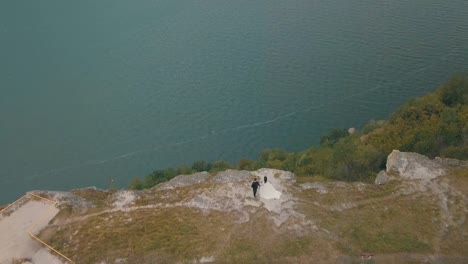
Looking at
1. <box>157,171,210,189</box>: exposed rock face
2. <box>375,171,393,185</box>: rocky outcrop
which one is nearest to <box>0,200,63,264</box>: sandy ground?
<box>157,171,210,189</box>: exposed rock face

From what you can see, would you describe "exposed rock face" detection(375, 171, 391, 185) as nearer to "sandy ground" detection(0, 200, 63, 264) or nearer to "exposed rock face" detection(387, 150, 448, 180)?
"exposed rock face" detection(387, 150, 448, 180)

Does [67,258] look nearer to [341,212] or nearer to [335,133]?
[341,212]

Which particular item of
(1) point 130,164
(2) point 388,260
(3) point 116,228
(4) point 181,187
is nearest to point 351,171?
(2) point 388,260

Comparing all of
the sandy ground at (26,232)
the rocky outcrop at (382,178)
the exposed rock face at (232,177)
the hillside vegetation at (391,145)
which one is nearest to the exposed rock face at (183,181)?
the exposed rock face at (232,177)

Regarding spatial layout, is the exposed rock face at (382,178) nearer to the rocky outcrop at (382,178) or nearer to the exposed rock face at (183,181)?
the rocky outcrop at (382,178)

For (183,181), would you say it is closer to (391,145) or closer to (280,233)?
(280,233)

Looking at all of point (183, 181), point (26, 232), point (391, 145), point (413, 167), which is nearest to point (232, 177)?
point (183, 181)
